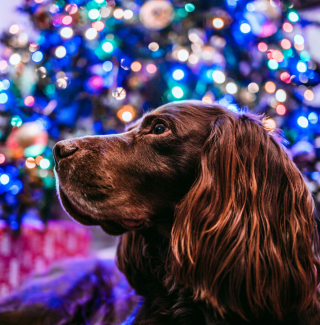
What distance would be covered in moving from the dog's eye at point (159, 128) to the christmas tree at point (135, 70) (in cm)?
92

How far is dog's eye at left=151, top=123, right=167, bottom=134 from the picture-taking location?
110cm

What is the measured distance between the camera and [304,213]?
Result: 37.0 inches

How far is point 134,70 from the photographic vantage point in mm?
2029

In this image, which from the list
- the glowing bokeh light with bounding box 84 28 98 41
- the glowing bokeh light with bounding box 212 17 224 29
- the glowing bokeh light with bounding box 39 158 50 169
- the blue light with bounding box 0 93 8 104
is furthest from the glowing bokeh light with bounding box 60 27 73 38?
the glowing bokeh light with bounding box 212 17 224 29

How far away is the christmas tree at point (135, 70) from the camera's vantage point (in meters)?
2.00

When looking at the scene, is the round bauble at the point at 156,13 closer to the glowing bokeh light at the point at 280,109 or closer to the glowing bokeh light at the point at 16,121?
the glowing bokeh light at the point at 280,109

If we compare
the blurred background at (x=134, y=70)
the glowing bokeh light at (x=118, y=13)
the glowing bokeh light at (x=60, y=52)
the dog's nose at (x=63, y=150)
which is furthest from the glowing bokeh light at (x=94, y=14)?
the dog's nose at (x=63, y=150)

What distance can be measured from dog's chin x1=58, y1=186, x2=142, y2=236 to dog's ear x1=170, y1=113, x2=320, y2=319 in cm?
17

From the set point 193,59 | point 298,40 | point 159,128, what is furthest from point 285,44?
point 159,128

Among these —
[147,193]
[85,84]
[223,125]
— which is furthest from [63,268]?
[223,125]

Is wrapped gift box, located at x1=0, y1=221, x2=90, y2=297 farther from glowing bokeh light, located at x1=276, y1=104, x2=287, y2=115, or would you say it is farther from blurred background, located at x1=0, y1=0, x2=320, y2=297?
glowing bokeh light, located at x1=276, y1=104, x2=287, y2=115

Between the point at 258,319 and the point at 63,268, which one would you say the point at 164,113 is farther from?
the point at 63,268

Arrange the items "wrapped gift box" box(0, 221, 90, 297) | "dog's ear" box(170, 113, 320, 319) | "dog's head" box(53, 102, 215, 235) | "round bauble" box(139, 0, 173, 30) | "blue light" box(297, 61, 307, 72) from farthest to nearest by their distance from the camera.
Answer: "wrapped gift box" box(0, 221, 90, 297) < "blue light" box(297, 61, 307, 72) < "round bauble" box(139, 0, 173, 30) < "dog's head" box(53, 102, 215, 235) < "dog's ear" box(170, 113, 320, 319)

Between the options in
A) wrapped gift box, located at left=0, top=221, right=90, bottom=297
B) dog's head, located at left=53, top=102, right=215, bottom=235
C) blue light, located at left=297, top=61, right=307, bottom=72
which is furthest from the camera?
wrapped gift box, located at left=0, top=221, right=90, bottom=297
